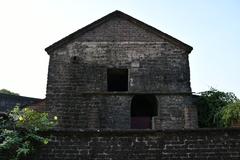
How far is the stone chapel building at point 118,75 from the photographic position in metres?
15.0

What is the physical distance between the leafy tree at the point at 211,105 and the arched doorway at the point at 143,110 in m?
1.97

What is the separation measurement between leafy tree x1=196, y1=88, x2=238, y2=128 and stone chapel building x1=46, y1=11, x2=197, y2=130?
1025mm

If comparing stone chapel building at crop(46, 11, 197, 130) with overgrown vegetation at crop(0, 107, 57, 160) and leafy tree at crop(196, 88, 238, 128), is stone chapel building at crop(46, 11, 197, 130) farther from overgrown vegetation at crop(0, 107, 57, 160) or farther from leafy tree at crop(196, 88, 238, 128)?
overgrown vegetation at crop(0, 107, 57, 160)

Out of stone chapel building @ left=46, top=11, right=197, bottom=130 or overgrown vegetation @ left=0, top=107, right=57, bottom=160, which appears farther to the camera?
stone chapel building @ left=46, top=11, right=197, bottom=130

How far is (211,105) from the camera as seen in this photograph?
53.2 feet

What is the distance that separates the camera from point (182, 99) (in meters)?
15.5

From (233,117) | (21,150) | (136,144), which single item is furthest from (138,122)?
(21,150)

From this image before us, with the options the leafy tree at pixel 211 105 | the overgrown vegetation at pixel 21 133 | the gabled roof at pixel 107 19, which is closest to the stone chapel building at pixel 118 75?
the gabled roof at pixel 107 19

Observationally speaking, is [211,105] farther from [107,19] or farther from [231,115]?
[107,19]

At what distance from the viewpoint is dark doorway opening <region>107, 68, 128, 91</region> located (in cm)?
1620

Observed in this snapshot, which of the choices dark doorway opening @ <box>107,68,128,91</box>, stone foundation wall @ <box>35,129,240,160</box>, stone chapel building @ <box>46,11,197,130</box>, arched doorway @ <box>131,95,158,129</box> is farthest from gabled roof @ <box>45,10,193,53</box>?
stone foundation wall @ <box>35,129,240,160</box>

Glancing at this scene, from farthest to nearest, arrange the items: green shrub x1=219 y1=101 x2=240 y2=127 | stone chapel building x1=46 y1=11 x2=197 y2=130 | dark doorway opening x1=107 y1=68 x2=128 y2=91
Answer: dark doorway opening x1=107 y1=68 x2=128 y2=91 < stone chapel building x1=46 y1=11 x2=197 y2=130 < green shrub x1=219 y1=101 x2=240 y2=127

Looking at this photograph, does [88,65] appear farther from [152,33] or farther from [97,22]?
[152,33]

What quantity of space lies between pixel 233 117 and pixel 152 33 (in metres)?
4.88
